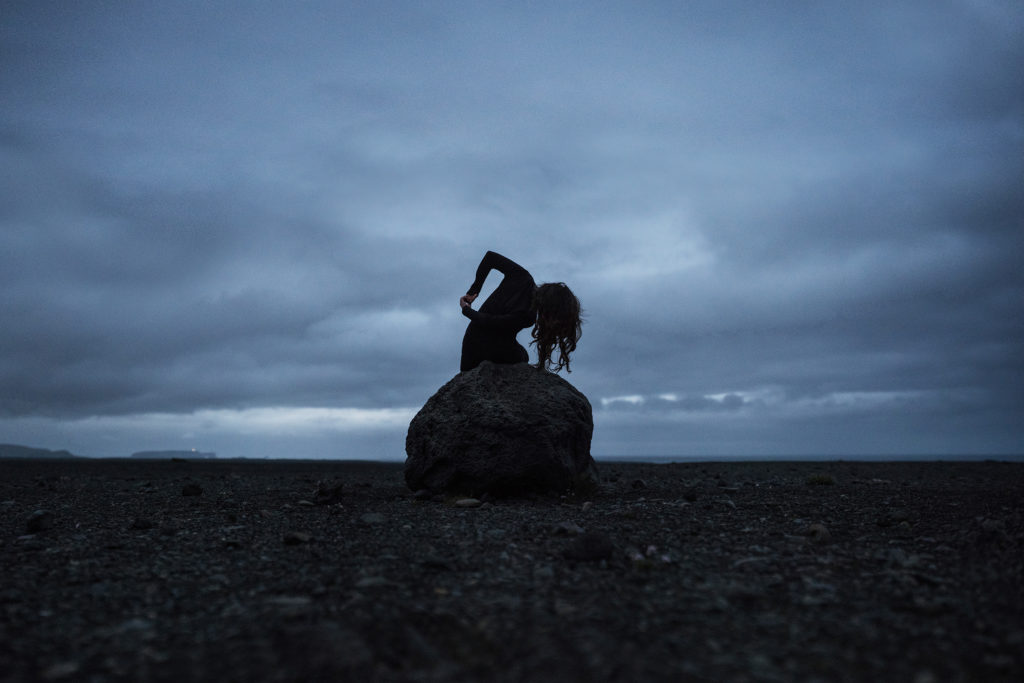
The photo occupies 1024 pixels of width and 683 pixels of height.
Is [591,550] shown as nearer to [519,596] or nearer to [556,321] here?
[519,596]

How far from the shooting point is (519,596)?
5.08 metres

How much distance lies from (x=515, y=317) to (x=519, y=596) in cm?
669

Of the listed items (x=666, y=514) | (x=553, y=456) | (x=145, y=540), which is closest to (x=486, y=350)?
(x=553, y=456)

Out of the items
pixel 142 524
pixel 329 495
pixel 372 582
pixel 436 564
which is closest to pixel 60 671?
pixel 372 582

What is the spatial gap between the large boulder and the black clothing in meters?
0.33

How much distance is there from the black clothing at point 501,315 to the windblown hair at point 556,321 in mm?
239

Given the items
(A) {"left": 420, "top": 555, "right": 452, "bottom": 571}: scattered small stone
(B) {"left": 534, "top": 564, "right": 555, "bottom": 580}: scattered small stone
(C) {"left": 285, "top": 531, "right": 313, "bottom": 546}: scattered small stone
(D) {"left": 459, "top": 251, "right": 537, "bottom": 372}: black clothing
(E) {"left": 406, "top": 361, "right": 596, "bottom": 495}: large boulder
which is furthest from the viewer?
(D) {"left": 459, "top": 251, "right": 537, "bottom": 372}: black clothing

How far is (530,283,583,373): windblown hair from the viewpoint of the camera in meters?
11.2

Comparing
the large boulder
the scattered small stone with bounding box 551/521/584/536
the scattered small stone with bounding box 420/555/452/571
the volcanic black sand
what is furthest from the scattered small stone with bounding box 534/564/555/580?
the large boulder

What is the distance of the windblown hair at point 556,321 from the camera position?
1116 cm

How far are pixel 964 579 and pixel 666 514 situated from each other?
399cm

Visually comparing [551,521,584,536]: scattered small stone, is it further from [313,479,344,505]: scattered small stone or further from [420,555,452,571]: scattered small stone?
[313,479,344,505]: scattered small stone

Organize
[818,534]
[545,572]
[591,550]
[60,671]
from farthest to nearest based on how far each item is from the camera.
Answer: [818,534] < [591,550] < [545,572] < [60,671]

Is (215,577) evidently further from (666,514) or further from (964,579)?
(964,579)
